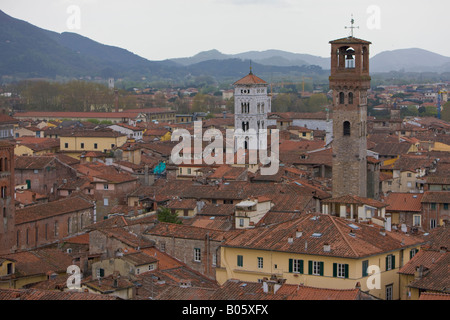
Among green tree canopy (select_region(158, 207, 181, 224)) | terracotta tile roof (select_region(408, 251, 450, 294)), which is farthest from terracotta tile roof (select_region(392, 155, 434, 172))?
terracotta tile roof (select_region(408, 251, 450, 294))

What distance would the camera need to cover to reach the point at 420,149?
6681 centimetres

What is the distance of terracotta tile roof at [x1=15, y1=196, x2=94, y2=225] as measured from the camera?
38906 mm

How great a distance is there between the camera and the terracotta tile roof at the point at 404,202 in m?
39.7

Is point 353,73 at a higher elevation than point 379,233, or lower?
higher

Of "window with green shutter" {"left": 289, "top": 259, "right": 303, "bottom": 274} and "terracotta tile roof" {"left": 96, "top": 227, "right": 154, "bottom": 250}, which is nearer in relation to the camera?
"window with green shutter" {"left": 289, "top": 259, "right": 303, "bottom": 274}

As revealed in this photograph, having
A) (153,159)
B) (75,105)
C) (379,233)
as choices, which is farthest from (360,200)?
(75,105)

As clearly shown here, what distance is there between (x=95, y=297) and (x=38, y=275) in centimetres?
844

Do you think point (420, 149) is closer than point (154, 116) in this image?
Yes

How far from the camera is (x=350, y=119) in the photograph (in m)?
43.3

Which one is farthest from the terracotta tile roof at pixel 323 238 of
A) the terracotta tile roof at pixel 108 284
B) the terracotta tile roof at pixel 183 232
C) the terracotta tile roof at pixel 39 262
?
the terracotta tile roof at pixel 39 262

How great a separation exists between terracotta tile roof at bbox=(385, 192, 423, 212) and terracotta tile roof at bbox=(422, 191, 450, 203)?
0.37m

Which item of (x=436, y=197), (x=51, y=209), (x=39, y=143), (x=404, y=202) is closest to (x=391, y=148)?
(x=404, y=202)

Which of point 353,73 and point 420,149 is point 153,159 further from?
point 353,73

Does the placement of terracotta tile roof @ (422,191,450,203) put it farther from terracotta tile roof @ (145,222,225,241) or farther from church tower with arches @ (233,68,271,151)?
church tower with arches @ (233,68,271,151)
